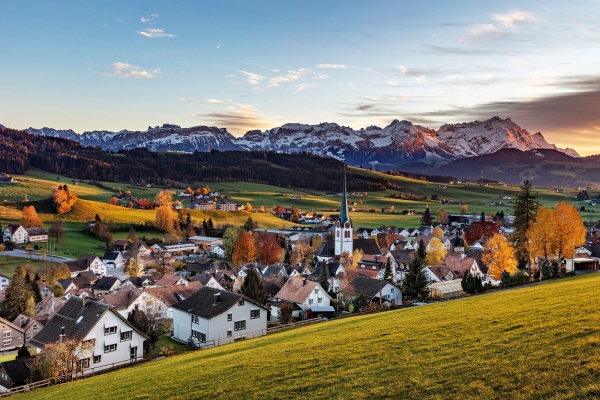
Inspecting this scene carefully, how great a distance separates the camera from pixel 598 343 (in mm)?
15438

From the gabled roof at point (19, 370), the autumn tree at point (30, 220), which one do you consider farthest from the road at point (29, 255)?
the gabled roof at point (19, 370)

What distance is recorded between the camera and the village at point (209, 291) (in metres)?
39.2

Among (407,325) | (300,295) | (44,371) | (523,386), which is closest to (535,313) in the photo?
(407,325)

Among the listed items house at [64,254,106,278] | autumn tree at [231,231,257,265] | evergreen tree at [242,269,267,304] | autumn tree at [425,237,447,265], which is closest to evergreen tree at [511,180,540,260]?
autumn tree at [425,237,447,265]

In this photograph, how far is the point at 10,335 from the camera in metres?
52.9

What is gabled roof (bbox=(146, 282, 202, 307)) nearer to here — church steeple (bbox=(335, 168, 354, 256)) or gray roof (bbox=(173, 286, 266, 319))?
gray roof (bbox=(173, 286, 266, 319))

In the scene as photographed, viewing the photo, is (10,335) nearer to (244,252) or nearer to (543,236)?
(244,252)

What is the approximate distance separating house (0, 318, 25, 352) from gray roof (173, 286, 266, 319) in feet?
69.2

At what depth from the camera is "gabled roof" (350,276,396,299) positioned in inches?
2317

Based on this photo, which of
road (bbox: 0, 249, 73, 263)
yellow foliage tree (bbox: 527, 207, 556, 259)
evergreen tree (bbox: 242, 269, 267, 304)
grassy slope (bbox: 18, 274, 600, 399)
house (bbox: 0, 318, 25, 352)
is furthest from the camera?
road (bbox: 0, 249, 73, 263)

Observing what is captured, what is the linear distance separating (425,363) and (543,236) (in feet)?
147

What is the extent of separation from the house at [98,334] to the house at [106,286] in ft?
124

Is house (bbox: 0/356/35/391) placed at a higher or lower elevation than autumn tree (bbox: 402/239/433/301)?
lower

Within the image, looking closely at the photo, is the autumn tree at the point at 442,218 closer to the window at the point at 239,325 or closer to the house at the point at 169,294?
the house at the point at 169,294
